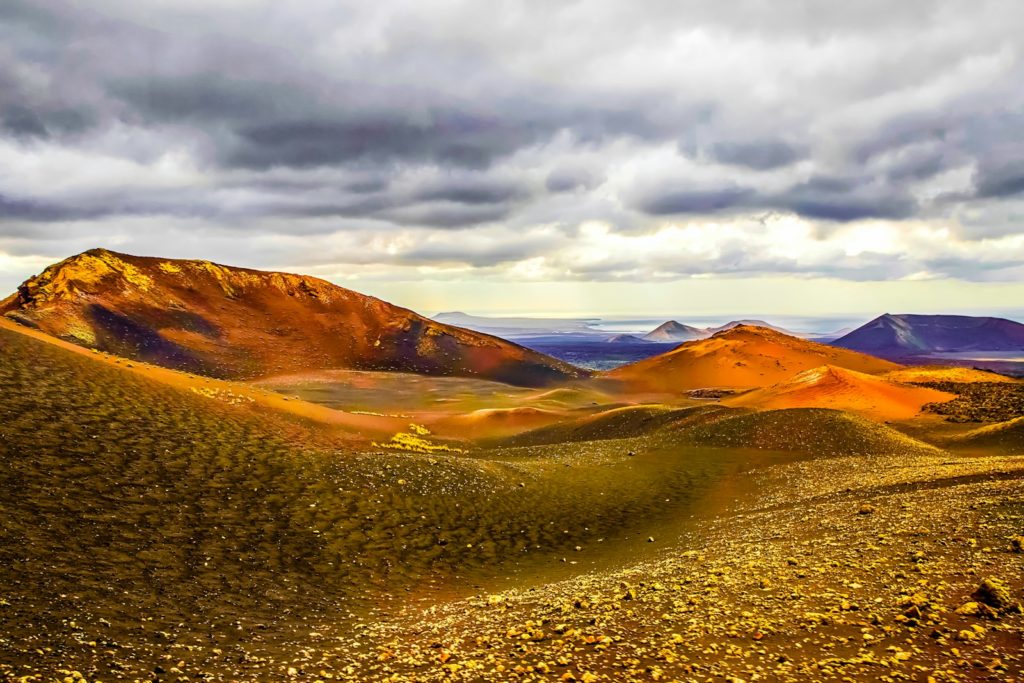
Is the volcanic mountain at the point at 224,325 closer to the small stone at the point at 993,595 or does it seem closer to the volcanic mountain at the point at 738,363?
the volcanic mountain at the point at 738,363

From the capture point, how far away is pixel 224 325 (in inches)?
6555

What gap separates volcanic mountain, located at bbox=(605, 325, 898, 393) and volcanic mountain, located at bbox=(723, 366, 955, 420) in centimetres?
7428

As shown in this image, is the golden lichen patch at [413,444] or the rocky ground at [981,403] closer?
the golden lichen patch at [413,444]

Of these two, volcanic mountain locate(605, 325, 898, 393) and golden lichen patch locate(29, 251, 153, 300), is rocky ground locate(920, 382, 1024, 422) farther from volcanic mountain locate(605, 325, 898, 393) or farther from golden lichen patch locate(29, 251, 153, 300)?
golden lichen patch locate(29, 251, 153, 300)

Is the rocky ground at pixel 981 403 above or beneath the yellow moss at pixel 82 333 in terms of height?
beneath

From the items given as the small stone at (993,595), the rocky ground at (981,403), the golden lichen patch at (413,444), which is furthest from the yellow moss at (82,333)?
the rocky ground at (981,403)

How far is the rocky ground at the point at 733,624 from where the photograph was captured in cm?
1300

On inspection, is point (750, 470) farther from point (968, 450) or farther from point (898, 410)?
point (898, 410)

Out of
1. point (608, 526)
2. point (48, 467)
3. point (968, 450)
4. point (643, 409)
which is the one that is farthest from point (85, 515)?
point (643, 409)

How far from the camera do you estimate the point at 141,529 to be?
2156 cm

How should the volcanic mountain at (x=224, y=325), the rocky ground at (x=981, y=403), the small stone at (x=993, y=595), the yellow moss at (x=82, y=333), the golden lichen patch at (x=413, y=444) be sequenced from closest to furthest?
the small stone at (x=993, y=595) < the golden lichen patch at (x=413, y=444) < the rocky ground at (x=981, y=403) < the yellow moss at (x=82, y=333) < the volcanic mountain at (x=224, y=325)

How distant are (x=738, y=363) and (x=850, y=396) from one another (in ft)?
327

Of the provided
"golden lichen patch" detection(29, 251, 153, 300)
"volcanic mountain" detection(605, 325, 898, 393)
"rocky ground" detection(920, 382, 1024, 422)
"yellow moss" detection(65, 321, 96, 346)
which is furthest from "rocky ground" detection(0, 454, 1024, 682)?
"golden lichen patch" detection(29, 251, 153, 300)

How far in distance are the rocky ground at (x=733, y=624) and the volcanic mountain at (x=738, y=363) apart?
14273 centimetres
